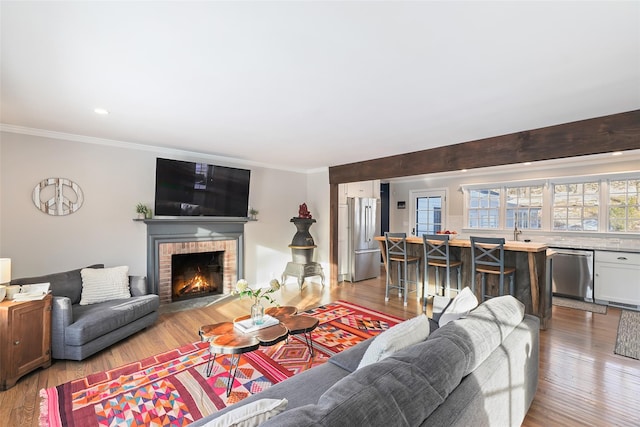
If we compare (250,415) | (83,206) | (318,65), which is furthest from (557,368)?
(83,206)

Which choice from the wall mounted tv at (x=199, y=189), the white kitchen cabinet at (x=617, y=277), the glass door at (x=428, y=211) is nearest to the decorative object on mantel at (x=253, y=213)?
the wall mounted tv at (x=199, y=189)

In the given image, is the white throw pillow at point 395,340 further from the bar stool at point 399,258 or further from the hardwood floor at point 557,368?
the bar stool at point 399,258

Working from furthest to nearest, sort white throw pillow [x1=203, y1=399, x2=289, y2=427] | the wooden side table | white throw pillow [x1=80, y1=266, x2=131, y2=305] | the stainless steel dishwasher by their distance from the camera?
1. the stainless steel dishwasher
2. white throw pillow [x1=80, y1=266, x2=131, y2=305]
3. the wooden side table
4. white throw pillow [x1=203, y1=399, x2=289, y2=427]

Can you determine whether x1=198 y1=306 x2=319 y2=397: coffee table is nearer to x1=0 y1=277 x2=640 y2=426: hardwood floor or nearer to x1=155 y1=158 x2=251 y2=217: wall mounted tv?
x1=0 y1=277 x2=640 y2=426: hardwood floor

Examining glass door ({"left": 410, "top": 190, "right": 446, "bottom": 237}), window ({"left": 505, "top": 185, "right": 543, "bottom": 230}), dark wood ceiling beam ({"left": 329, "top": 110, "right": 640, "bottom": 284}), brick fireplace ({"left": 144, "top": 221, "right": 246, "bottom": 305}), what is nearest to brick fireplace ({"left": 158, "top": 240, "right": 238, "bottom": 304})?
brick fireplace ({"left": 144, "top": 221, "right": 246, "bottom": 305})

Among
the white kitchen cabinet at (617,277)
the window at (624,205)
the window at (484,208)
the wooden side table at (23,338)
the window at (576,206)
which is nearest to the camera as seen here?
the wooden side table at (23,338)

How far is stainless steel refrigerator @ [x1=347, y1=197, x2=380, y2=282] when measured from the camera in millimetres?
6145

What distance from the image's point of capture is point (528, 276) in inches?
151

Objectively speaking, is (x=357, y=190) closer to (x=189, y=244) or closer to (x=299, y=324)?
(x=189, y=244)

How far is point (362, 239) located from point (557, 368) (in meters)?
3.86

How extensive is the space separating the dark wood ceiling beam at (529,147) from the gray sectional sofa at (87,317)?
3748mm

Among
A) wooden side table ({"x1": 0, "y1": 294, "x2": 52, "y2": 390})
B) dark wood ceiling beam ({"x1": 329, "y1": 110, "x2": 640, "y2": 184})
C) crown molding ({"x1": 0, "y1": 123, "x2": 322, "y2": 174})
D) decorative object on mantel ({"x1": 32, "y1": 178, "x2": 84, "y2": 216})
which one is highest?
crown molding ({"x1": 0, "y1": 123, "x2": 322, "y2": 174})

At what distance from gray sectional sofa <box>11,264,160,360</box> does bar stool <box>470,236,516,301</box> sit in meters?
4.06

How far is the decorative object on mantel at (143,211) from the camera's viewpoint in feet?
13.7
